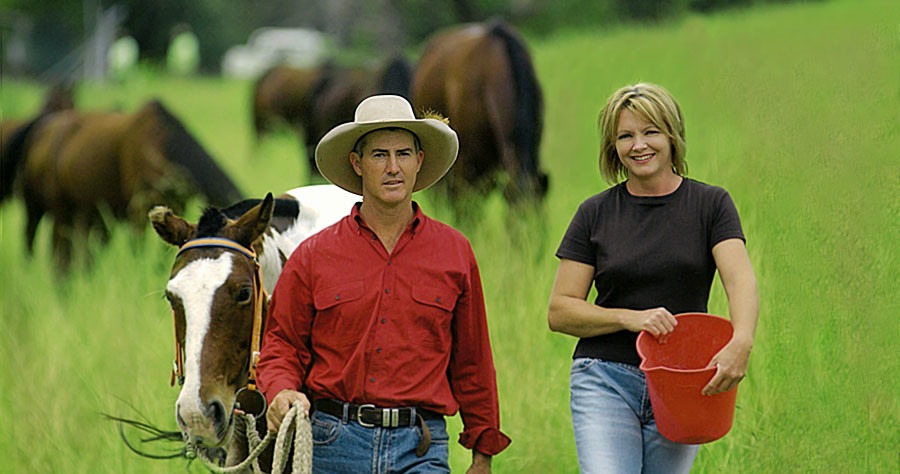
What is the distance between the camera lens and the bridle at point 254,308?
3.36 meters

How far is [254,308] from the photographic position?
3471 mm

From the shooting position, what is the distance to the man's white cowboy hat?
10.2 feet

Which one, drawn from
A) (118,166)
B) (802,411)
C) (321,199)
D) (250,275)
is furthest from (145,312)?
(802,411)

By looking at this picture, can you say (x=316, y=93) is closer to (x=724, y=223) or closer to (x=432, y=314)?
(x=432, y=314)

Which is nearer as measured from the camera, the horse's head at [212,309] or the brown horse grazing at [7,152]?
the horse's head at [212,309]

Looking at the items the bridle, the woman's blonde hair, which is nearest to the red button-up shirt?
the bridle

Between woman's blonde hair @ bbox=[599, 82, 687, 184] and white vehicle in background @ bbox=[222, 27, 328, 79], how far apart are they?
33175 mm

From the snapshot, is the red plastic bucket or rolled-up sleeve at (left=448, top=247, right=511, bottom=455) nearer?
the red plastic bucket

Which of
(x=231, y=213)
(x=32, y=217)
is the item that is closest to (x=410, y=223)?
(x=231, y=213)

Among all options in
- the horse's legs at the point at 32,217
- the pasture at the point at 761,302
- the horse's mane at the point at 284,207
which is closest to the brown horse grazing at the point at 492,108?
the pasture at the point at 761,302

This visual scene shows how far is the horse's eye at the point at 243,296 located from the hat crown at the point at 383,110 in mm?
717

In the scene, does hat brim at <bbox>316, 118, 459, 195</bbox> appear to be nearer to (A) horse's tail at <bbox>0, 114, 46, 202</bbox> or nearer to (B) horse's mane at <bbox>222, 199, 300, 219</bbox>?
(B) horse's mane at <bbox>222, 199, 300, 219</bbox>

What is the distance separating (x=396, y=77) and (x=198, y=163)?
3214 millimetres

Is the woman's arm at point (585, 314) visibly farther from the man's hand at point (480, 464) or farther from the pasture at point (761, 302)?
the pasture at point (761, 302)
